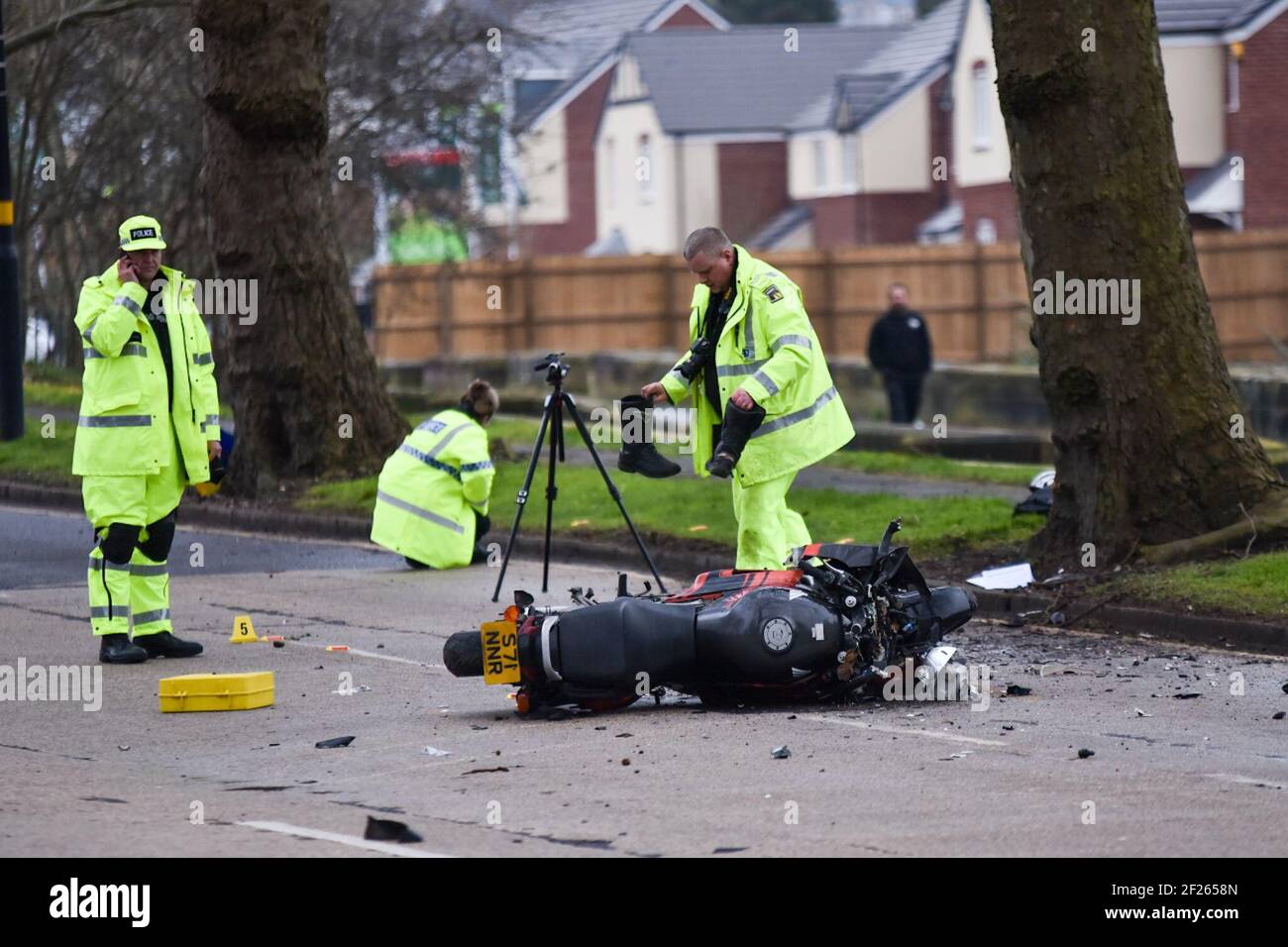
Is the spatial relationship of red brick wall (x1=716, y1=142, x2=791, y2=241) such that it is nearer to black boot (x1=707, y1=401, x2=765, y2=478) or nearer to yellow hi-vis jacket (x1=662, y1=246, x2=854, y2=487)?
yellow hi-vis jacket (x1=662, y1=246, x2=854, y2=487)

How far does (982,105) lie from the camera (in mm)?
48875

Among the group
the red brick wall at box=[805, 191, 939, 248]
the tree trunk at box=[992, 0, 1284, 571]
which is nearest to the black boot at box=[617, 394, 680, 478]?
the tree trunk at box=[992, 0, 1284, 571]

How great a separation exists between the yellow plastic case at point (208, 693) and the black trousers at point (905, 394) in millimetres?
18579

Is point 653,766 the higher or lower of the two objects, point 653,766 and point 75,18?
the lower

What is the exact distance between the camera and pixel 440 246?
6462cm

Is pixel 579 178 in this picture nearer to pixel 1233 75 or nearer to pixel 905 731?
pixel 1233 75

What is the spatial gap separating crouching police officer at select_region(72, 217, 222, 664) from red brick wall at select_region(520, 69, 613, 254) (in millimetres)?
58343

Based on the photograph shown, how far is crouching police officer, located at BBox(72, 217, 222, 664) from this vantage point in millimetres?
10500

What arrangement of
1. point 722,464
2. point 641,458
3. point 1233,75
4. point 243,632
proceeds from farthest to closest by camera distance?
1. point 1233,75
2. point 243,632
3. point 641,458
4. point 722,464

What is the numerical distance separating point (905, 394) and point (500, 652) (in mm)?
19183

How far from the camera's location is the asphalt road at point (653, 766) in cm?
671

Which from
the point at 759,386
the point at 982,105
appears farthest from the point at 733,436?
the point at 982,105
